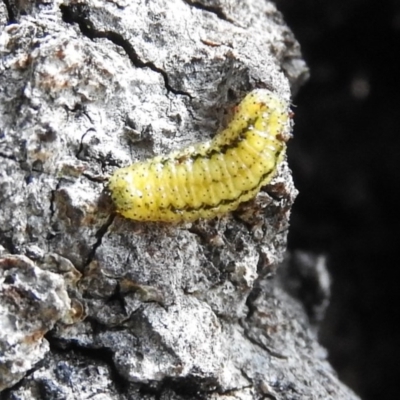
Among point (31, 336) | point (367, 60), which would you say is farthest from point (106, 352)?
point (367, 60)

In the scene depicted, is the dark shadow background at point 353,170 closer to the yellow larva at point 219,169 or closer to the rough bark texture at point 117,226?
the rough bark texture at point 117,226

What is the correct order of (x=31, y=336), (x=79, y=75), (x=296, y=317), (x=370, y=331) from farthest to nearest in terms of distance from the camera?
1. (x=370, y=331)
2. (x=296, y=317)
3. (x=79, y=75)
4. (x=31, y=336)

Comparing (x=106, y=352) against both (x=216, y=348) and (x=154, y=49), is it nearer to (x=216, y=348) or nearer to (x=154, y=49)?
(x=216, y=348)

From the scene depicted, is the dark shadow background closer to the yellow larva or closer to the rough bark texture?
the rough bark texture

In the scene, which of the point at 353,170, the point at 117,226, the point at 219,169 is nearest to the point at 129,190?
the point at 117,226

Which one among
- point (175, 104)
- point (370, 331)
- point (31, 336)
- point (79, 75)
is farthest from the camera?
point (370, 331)

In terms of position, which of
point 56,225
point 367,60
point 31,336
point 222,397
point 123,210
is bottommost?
point 31,336

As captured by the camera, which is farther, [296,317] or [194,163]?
[296,317]

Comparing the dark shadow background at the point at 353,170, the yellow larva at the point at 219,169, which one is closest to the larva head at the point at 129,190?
the yellow larva at the point at 219,169
